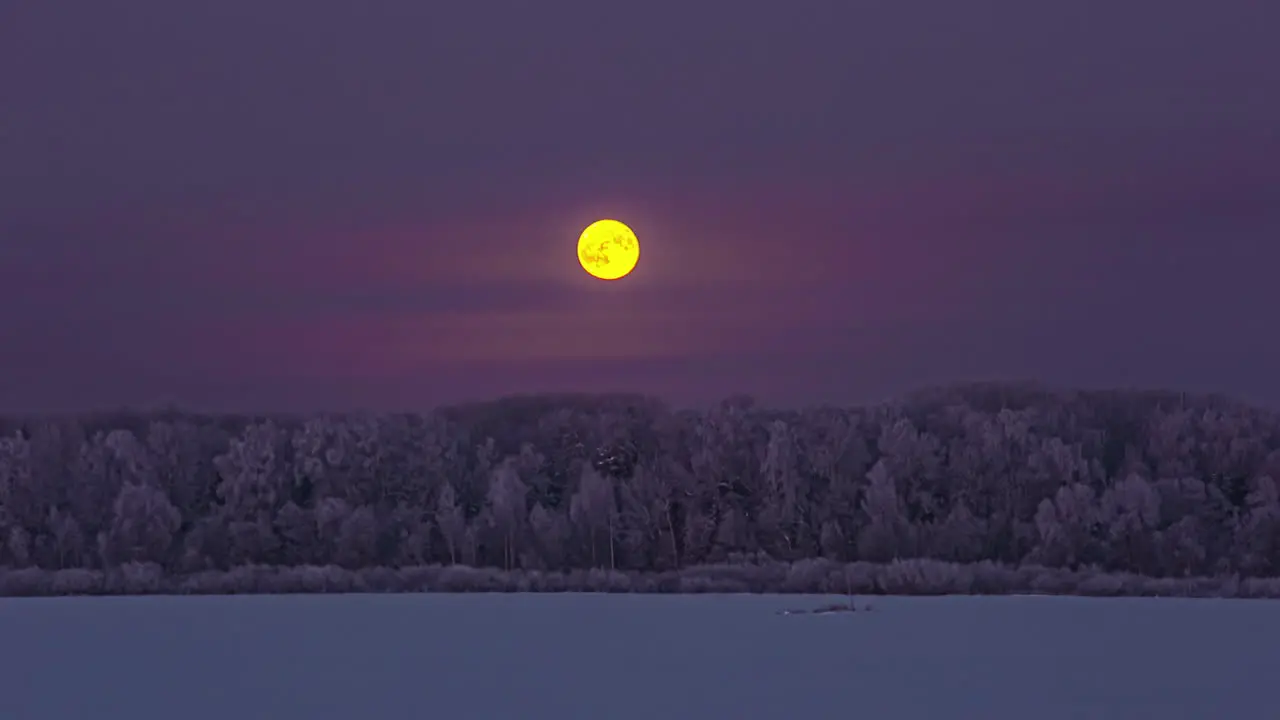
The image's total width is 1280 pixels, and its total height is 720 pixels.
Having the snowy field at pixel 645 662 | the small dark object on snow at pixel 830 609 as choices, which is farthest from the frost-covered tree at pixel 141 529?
the small dark object on snow at pixel 830 609

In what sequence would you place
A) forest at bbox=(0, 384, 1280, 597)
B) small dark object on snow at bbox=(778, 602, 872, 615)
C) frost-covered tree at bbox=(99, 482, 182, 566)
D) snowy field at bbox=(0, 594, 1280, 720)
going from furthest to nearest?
1. frost-covered tree at bbox=(99, 482, 182, 566)
2. forest at bbox=(0, 384, 1280, 597)
3. small dark object on snow at bbox=(778, 602, 872, 615)
4. snowy field at bbox=(0, 594, 1280, 720)

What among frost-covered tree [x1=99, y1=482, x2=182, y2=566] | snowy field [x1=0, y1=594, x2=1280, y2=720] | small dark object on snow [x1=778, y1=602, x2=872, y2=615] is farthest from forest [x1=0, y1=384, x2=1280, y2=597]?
snowy field [x1=0, y1=594, x2=1280, y2=720]

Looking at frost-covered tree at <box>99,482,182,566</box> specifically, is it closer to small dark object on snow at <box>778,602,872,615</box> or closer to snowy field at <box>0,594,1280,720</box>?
snowy field at <box>0,594,1280,720</box>

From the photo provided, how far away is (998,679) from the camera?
12695 millimetres

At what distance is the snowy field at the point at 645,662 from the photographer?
38.4 ft

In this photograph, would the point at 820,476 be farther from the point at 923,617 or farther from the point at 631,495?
the point at 923,617

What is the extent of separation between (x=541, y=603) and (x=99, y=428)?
87.9 feet

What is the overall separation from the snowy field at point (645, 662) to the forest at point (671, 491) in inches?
468

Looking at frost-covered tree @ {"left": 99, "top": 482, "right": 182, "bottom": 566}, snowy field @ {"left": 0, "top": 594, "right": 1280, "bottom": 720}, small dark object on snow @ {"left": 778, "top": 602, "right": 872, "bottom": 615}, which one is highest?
snowy field @ {"left": 0, "top": 594, "right": 1280, "bottom": 720}

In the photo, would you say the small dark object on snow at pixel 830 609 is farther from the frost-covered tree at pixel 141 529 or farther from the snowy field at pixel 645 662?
the frost-covered tree at pixel 141 529

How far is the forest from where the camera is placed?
33.1 m

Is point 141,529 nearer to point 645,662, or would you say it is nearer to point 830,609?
point 830,609

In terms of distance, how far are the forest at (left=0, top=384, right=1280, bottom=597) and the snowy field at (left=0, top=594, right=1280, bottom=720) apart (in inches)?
468

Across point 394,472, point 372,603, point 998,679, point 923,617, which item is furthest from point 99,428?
point 998,679
